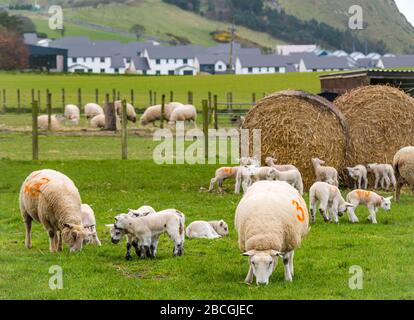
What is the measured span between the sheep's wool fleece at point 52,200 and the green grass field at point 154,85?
4722 centimetres

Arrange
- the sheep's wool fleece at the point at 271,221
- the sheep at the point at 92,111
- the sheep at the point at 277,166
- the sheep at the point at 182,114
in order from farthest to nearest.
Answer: the sheep at the point at 92,111 → the sheep at the point at 182,114 → the sheep at the point at 277,166 → the sheep's wool fleece at the point at 271,221

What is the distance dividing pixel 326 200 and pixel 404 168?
4.57 m

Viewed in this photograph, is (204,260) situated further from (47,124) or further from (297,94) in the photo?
(47,124)

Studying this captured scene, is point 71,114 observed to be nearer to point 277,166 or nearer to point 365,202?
point 277,166

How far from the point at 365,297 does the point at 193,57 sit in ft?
508

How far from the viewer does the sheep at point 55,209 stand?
1513 cm

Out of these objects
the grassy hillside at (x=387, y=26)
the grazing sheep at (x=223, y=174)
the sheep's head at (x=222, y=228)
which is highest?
the grassy hillside at (x=387, y=26)

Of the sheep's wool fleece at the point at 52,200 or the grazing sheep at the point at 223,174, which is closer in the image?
the sheep's wool fleece at the point at 52,200

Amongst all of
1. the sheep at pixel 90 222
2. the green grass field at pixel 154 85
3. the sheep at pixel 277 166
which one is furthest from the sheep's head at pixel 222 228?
the green grass field at pixel 154 85

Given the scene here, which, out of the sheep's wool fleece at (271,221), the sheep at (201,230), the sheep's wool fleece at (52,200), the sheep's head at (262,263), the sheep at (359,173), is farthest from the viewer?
the sheep at (359,173)

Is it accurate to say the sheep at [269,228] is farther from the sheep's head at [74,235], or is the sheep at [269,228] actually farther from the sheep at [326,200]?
the sheep at [326,200]

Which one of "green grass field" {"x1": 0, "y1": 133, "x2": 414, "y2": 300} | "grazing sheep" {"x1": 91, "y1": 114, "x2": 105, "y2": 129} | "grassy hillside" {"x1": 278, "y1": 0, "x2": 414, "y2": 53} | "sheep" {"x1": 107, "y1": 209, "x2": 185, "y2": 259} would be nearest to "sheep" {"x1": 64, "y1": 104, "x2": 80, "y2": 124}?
"grazing sheep" {"x1": 91, "y1": 114, "x2": 105, "y2": 129}

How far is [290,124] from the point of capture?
23922mm

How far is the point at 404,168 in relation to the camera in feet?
71.3
